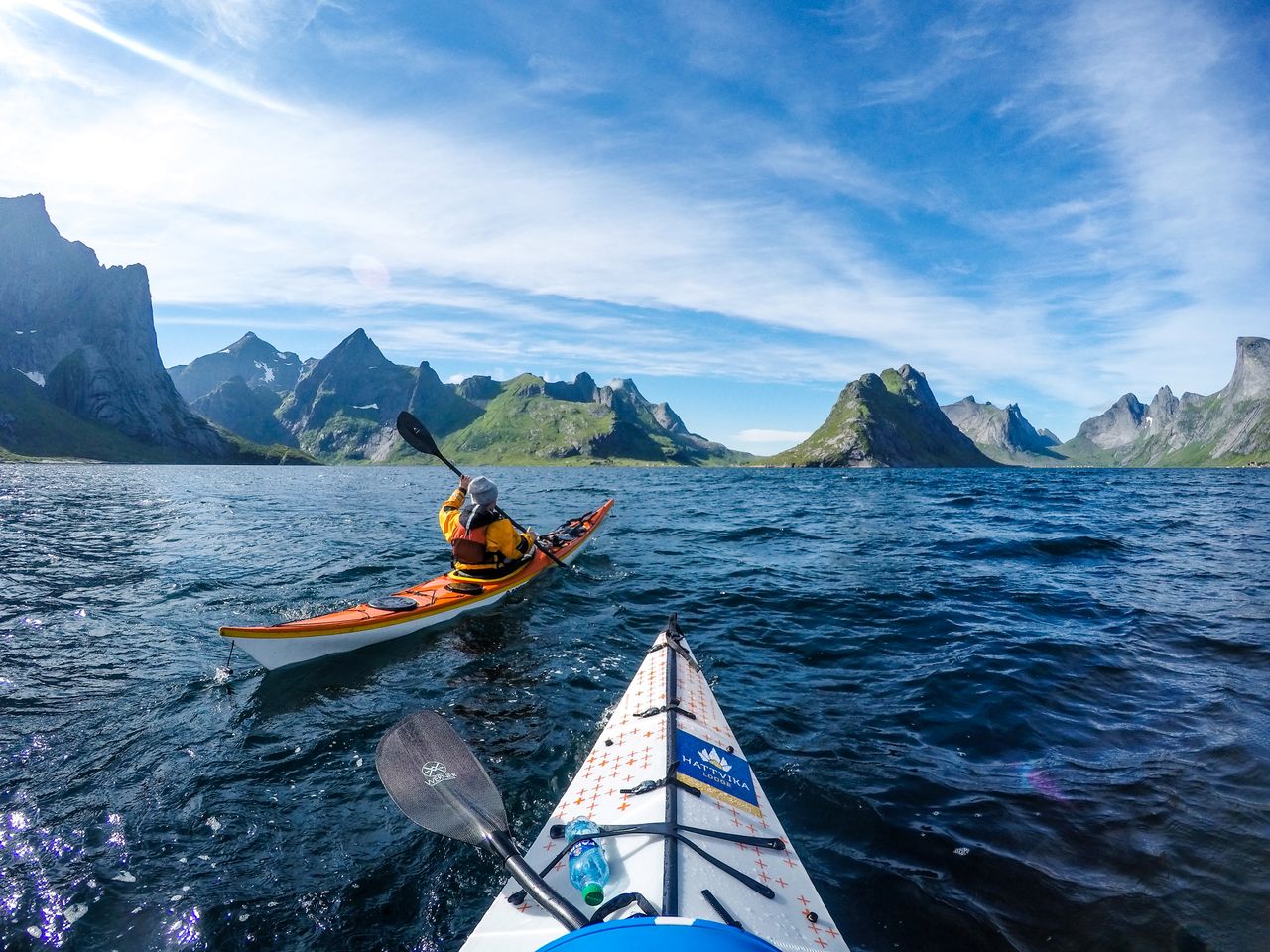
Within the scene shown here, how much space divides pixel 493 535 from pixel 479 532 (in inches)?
13.7

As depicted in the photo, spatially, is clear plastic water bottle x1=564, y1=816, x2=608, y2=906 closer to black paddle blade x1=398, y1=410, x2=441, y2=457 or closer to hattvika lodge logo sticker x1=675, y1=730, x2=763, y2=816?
hattvika lodge logo sticker x1=675, y1=730, x2=763, y2=816

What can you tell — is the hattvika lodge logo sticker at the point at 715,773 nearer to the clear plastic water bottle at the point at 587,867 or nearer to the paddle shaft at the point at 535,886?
the clear plastic water bottle at the point at 587,867

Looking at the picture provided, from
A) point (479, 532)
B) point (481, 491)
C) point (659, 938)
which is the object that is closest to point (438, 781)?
point (659, 938)

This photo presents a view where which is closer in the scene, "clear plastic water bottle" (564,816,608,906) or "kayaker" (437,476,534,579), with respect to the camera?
"clear plastic water bottle" (564,816,608,906)

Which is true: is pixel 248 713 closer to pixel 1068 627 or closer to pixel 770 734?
pixel 770 734

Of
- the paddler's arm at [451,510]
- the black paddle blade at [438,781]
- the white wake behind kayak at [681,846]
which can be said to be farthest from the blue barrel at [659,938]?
the paddler's arm at [451,510]

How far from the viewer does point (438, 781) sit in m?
5.16

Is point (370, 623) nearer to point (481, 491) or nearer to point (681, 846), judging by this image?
point (481, 491)

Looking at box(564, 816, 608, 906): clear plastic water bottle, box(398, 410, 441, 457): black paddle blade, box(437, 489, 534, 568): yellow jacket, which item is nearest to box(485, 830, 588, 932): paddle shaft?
box(564, 816, 608, 906): clear plastic water bottle

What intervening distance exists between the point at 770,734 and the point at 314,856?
5319 millimetres

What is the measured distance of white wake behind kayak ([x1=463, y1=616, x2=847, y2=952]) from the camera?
3.78 metres

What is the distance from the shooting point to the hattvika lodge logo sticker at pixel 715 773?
206 inches

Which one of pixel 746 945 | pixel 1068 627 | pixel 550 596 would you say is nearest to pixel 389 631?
pixel 550 596

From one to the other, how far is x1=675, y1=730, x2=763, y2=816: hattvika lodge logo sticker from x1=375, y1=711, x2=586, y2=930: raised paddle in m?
1.73
